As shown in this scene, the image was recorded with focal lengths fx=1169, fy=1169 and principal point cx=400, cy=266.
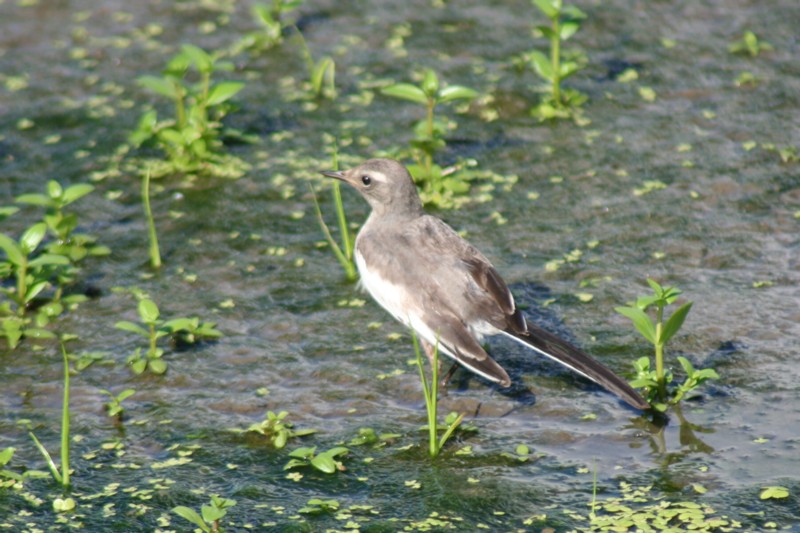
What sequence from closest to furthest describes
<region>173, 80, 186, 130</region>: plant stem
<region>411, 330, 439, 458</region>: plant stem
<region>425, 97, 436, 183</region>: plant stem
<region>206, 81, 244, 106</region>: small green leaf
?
<region>411, 330, 439, 458</region>: plant stem, <region>425, 97, 436, 183</region>: plant stem, <region>206, 81, 244, 106</region>: small green leaf, <region>173, 80, 186, 130</region>: plant stem

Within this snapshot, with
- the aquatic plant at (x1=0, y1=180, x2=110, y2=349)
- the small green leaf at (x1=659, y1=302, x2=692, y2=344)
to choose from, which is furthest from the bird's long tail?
the aquatic plant at (x1=0, y1=180, x2=110, y2=349)

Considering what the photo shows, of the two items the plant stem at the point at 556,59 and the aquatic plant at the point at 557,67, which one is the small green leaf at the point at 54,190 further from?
the plant stem at the point at 556,59

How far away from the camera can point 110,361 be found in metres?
6.80

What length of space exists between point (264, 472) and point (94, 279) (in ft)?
8.41

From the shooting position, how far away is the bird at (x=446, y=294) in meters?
5.89

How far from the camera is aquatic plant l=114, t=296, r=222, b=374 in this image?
6.52 m

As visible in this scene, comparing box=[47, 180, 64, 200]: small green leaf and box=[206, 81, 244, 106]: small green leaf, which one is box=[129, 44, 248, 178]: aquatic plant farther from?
box=[47, 180, 64, 200]: small green leaf

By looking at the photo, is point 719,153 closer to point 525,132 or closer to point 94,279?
point 525,132

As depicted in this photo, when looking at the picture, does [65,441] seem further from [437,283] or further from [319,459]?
[437,283]

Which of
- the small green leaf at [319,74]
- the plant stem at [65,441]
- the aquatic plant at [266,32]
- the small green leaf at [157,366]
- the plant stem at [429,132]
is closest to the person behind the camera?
the plant stem at [65,441]

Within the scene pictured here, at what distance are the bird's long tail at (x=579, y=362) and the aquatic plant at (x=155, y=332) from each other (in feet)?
6.15

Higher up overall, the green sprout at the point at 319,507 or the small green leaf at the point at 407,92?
the small green leaf at the point at 407,92

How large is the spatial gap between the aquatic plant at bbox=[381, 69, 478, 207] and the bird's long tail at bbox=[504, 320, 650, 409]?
7.62 feet

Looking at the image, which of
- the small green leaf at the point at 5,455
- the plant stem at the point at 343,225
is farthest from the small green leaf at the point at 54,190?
the small green leaf at the point at 5,455
